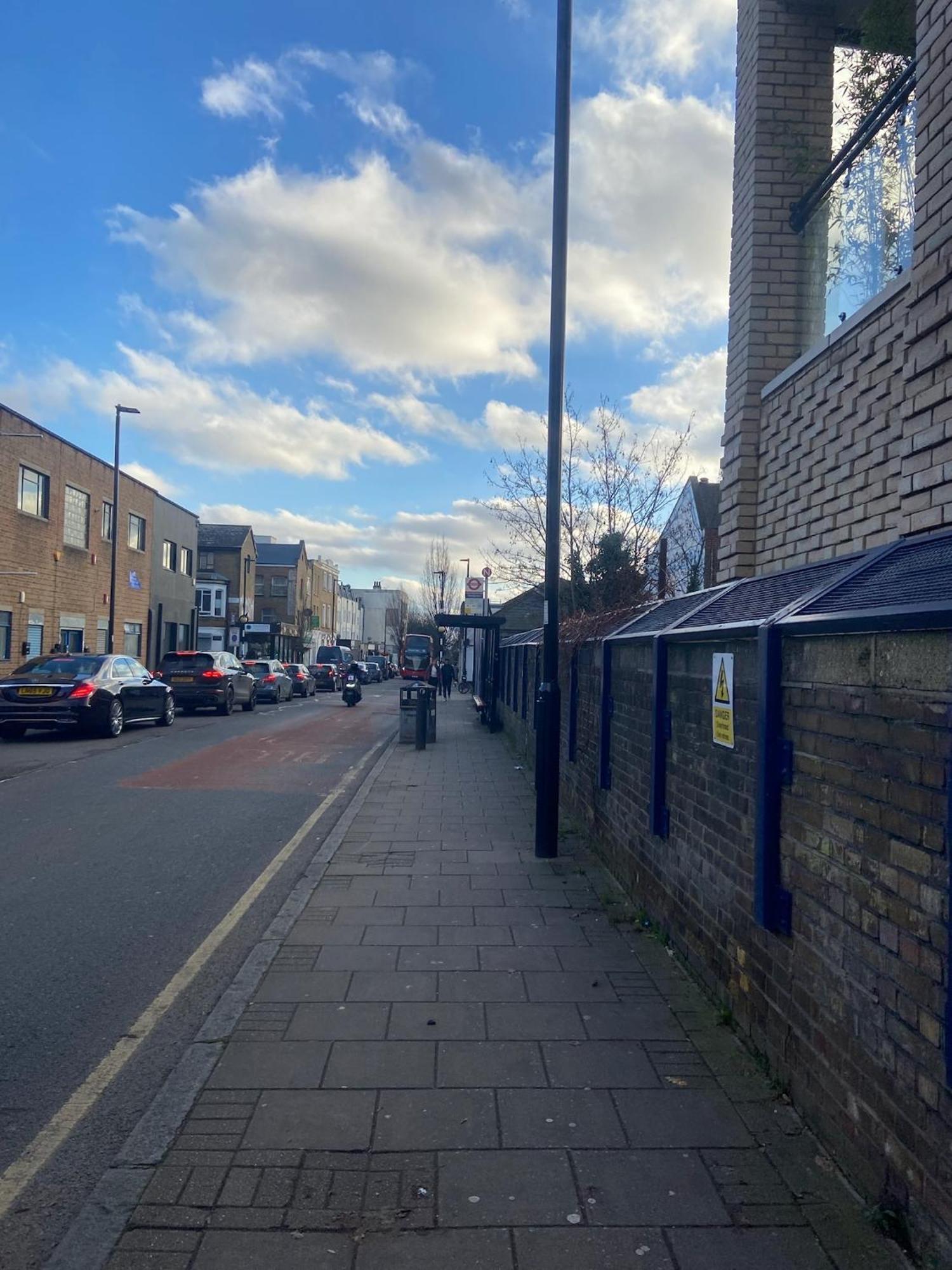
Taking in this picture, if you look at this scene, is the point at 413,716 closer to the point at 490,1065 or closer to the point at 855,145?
the point at 855,145

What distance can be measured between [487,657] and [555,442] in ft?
56.5

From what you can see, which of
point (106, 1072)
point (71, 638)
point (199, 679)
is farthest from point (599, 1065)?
point (71, 638)

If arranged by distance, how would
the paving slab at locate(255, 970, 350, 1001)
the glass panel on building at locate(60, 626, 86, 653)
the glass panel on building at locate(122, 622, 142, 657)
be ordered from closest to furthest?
the paving slab at locate(255, 970, 350, 1001)
the glass panel on building at locate(60, 626, 86, 653)
the glass panel on building at locate(122, 622, 142, 657)

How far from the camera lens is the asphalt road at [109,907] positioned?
3.71 metres

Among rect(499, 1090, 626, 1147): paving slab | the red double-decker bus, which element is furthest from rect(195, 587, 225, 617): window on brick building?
rect(499, 1090, 626, 1147): paving slab

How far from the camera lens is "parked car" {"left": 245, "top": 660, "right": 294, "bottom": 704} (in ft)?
112

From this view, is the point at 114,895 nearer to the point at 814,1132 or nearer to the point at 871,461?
the point at 814,1132

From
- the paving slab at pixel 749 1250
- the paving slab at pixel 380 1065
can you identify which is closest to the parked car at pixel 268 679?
the paving slab at pixel 380 1065

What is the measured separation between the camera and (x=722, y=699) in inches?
190

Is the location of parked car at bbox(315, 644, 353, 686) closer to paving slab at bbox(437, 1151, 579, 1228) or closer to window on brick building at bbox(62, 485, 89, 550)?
window on brick building at bbox(62, 485, 89, 550)

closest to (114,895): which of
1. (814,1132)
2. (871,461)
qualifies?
(814,1132)

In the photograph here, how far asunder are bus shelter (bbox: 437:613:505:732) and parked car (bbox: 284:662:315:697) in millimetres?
14358

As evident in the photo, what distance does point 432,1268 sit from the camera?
2.78 metres

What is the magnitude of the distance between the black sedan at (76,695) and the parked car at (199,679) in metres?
5.25
